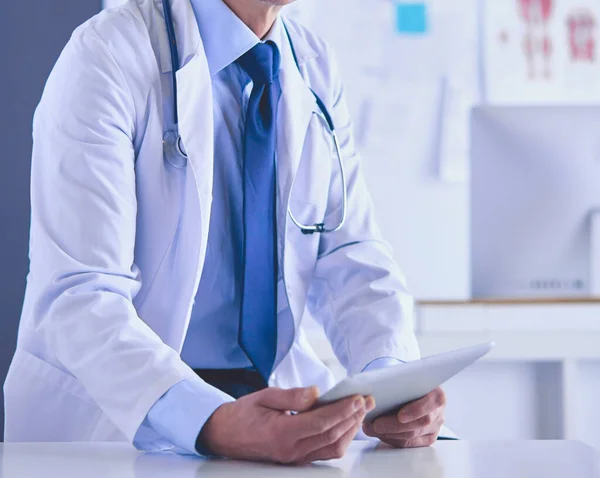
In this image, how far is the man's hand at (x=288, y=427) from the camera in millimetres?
896

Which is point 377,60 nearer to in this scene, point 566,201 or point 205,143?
point 566,201

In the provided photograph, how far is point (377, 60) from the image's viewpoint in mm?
3189

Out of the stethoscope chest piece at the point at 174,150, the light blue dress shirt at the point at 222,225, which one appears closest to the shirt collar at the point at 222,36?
the light blue dress shirt at the point at 222,225

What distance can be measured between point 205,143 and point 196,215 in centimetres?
10

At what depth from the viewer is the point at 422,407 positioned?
105 cm

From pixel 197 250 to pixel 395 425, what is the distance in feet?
1.26

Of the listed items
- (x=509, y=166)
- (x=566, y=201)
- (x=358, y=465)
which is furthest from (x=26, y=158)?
(x=358, y=465)

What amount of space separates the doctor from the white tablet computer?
28 millimetres

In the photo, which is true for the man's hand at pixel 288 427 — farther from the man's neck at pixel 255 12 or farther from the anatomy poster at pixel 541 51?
the anatomy poster at pixel 541 51

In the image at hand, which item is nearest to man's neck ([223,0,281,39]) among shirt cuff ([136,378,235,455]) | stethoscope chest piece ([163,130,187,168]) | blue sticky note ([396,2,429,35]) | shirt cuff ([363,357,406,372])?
stethoscope chest piece ([163,130,187,168])

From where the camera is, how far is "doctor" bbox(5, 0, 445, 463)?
103 cm

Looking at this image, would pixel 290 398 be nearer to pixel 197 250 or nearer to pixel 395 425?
pixel 395 425

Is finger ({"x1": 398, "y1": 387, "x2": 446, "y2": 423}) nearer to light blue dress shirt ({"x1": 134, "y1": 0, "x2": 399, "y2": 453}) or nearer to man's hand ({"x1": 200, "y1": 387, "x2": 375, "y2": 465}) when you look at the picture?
man's hand ({"x1": 200, "y1": 387, "x2": 375, "y2": 465})

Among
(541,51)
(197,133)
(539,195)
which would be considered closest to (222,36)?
(197,133)
